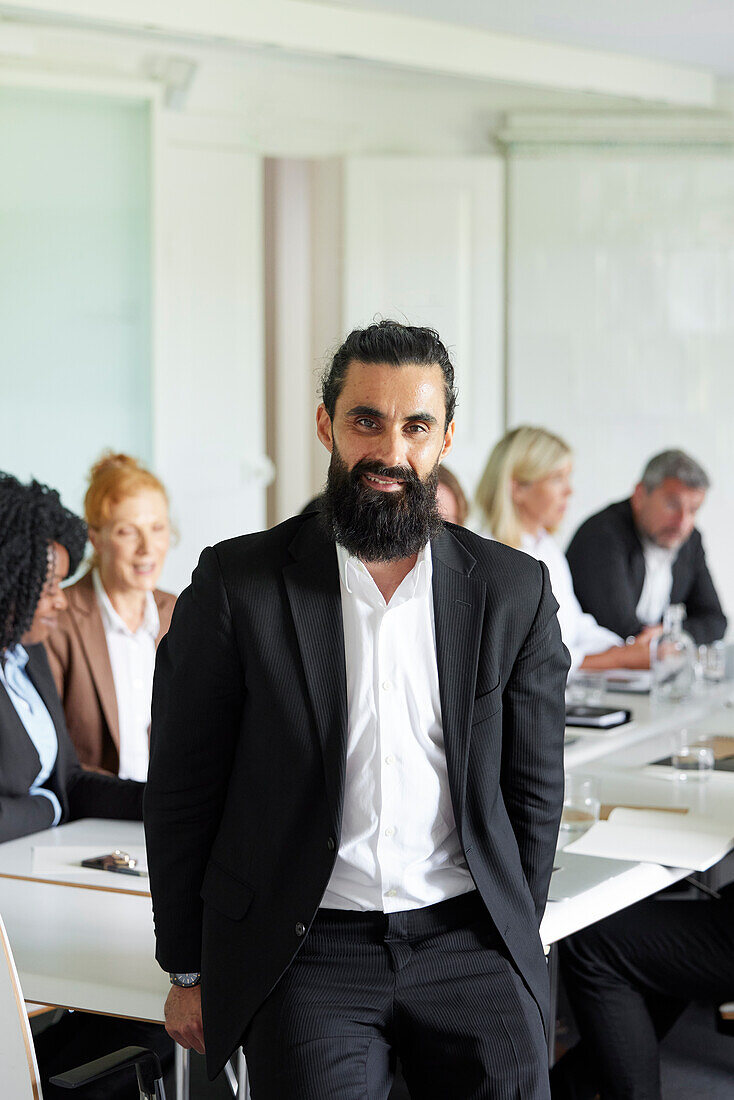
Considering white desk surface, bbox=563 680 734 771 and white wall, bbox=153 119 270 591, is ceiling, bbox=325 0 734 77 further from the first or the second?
white desk surface, bbox=563 680 734 771

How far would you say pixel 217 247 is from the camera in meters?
5.95

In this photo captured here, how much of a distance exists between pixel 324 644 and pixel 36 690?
1330 mm

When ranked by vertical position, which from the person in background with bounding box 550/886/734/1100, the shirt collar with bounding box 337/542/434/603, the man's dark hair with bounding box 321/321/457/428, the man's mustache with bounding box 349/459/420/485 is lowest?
the person in background with bounding box 550/886/734/1100

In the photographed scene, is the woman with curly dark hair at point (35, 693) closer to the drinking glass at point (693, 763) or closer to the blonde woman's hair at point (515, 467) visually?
the drinking glass at point (693, 763)

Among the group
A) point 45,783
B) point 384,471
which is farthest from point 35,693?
point 384,471

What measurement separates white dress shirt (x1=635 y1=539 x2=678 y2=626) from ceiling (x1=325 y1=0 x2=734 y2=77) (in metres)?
2.28

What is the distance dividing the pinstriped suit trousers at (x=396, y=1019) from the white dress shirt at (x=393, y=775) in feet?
0.12

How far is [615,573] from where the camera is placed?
190 inches

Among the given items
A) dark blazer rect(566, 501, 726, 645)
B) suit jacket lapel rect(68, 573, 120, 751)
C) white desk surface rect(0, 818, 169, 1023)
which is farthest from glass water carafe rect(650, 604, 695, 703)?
white desk surface rect(0, 818, 169, 1023)

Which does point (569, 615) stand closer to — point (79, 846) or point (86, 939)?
point (79, 846)

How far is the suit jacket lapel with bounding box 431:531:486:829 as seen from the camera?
161cm

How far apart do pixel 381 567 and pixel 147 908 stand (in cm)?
75

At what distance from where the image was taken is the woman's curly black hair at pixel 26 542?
9.02ft

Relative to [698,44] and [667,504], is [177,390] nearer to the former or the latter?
[667,504]
